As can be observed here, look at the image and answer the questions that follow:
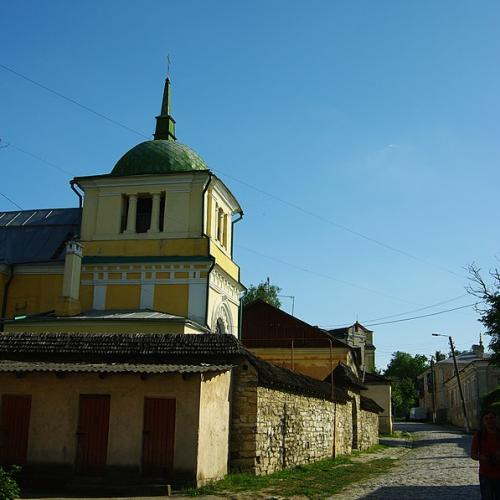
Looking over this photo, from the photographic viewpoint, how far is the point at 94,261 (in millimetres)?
24281

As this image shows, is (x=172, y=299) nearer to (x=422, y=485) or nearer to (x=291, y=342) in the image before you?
(x=422, y=485)

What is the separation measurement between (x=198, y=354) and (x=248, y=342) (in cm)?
2417

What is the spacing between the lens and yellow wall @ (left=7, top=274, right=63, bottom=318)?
80.3 ft

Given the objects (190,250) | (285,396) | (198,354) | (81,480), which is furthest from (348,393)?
(81,480)

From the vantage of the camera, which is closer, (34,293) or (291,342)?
(34,293)

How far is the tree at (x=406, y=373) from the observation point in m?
98.1

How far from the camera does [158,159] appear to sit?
1007 inches

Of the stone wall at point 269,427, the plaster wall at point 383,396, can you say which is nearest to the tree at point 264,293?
the plaster wall at point 383,396

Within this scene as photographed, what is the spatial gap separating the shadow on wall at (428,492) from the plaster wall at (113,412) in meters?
3.77

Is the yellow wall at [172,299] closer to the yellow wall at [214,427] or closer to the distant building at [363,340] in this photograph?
the yellow wall at [214,427]

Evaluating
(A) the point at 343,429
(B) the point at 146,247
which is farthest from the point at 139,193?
(A) the point at 343,429

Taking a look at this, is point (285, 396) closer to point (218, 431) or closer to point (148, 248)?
point (218, 431)

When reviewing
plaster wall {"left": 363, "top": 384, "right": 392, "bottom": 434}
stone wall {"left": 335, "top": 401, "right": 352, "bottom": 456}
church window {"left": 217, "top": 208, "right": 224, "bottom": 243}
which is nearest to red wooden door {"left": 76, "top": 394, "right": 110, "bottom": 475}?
stone wall {"left": 335, "top": 401, "right": 352, "bottom": 456}

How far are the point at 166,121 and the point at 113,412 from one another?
56.2ft
